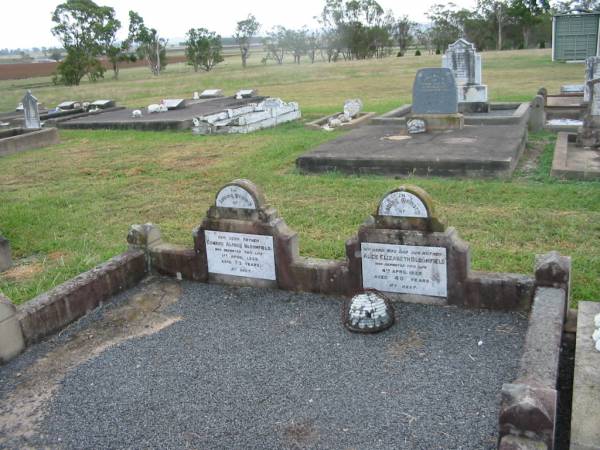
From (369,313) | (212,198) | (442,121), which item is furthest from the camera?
(442,121)

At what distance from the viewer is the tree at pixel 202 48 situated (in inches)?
2287

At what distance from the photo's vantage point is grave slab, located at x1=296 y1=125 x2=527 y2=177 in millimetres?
10180

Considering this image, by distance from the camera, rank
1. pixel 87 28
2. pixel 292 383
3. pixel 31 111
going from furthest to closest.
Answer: pixel 87 28
pixel 31 111
pixel 292 383

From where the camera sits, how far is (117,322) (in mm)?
5613

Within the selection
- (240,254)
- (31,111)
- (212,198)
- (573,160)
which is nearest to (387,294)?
(240,254)

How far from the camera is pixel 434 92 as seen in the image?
12.9m

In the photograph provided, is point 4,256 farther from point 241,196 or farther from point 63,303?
point 241,196

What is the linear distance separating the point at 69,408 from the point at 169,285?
2.23 m

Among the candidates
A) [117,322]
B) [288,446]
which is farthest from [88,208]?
[288,446]

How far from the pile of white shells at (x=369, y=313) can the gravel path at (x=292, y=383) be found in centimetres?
8

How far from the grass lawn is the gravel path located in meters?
1.41

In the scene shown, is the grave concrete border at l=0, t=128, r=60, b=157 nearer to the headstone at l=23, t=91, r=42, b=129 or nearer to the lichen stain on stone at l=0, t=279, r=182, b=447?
the headstone at l=23, t=91, r=42, b=129

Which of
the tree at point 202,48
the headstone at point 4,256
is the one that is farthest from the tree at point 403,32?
the headstone at point 4,256

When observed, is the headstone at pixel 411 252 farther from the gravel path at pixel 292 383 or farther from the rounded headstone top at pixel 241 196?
the rounded headstone top at pixel 241 196
